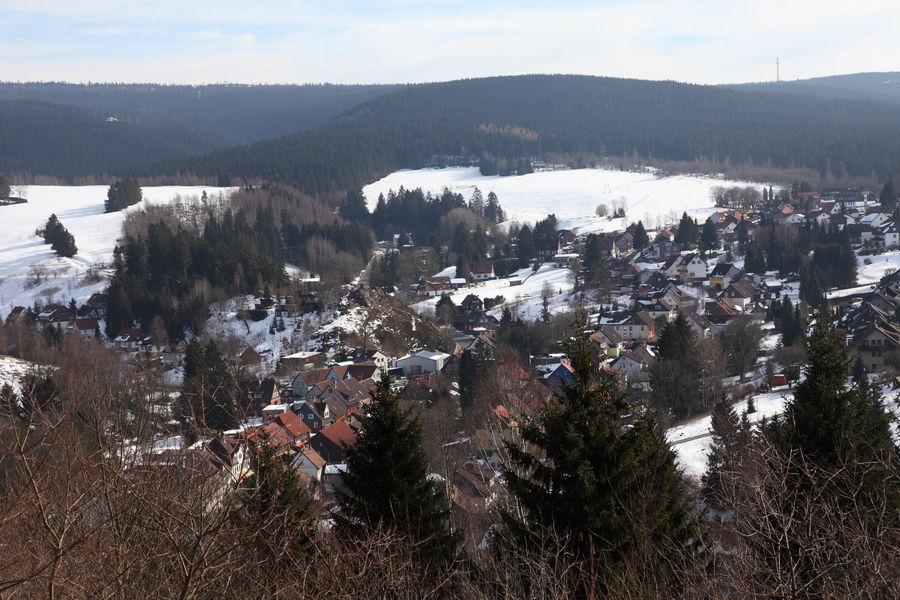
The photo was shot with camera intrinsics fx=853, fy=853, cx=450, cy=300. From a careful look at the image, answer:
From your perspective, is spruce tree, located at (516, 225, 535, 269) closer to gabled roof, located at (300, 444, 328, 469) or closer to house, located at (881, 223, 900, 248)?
house, located at (881, 223, 900, 248)

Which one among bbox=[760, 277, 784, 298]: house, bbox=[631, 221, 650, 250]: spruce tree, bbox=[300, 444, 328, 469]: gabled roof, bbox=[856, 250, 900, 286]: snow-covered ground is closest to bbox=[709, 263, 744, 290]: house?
bbox=[760, 277, 784, 298]: house

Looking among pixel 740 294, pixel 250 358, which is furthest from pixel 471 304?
pixel 250 358

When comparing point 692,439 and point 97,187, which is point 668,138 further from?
point 692,439

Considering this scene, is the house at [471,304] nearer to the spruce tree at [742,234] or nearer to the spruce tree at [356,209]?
the spruce tree at [742,234]

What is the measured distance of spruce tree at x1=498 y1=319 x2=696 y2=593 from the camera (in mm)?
5539

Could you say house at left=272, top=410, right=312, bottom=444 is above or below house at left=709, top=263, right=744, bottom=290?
above

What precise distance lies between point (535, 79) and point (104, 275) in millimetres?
113077

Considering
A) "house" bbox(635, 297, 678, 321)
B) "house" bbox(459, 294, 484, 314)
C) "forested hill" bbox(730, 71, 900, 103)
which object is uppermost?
"forested hill" bbox(730, 71, 900, 103)

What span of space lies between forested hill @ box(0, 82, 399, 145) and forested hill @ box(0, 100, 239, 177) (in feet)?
81.1

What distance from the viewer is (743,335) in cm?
2602

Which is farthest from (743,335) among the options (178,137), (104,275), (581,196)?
(178,137)

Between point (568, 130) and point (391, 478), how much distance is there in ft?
371

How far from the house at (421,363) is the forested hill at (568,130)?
5159 cm

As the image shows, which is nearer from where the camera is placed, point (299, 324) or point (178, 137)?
point (299, 324)
